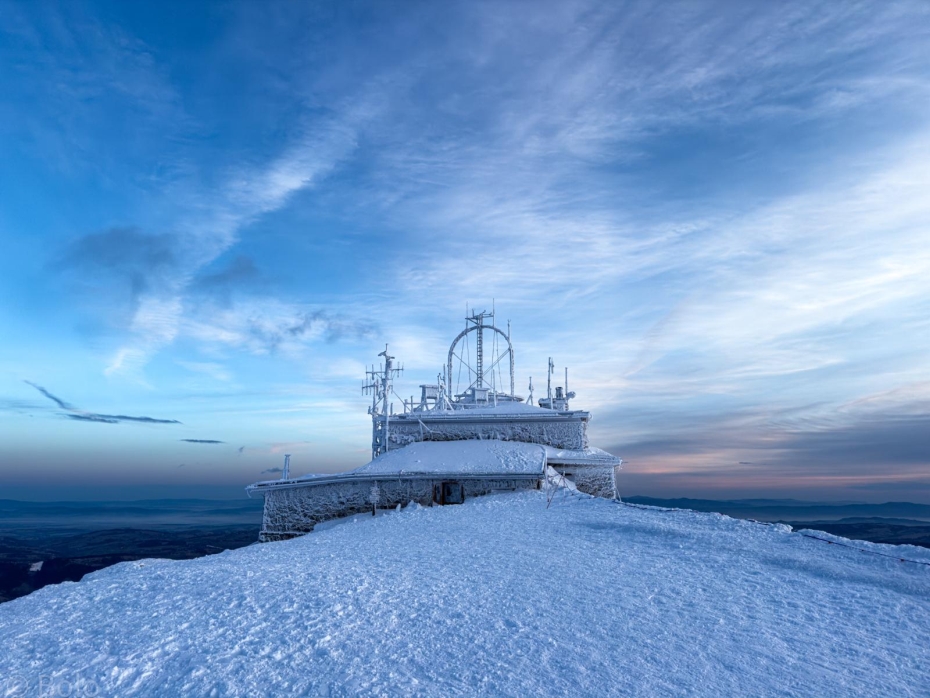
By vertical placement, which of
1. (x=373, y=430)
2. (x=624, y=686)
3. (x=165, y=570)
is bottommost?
(x=624, y=686)

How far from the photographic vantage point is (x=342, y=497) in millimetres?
25125

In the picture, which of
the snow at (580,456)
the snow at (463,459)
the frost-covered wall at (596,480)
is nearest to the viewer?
the snow at (463,459)

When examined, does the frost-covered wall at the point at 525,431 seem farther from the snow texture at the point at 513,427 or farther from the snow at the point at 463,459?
the snow at the point at 463,459

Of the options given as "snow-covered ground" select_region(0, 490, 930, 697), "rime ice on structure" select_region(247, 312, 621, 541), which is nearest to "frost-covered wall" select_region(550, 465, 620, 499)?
"rime ice on structure" select_region(247, 312, 621, 541)

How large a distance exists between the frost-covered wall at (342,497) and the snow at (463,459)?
1.44 feet

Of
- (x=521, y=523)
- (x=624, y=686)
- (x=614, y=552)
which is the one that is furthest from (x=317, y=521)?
(x=624, y=686)

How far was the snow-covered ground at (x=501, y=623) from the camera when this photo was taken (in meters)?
6.68

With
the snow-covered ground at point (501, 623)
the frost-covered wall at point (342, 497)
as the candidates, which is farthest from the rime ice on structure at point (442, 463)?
the snow-covered ground at point (501, 623)

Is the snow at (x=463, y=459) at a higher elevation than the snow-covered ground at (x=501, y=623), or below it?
higher

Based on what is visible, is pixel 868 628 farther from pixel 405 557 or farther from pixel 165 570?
pixel 165 570

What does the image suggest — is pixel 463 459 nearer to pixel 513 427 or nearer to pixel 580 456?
pixel 513 427

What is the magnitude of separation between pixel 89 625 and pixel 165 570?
335 cm

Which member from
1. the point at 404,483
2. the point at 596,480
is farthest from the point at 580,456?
the point at 404,483

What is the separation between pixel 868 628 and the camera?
27.2ft
